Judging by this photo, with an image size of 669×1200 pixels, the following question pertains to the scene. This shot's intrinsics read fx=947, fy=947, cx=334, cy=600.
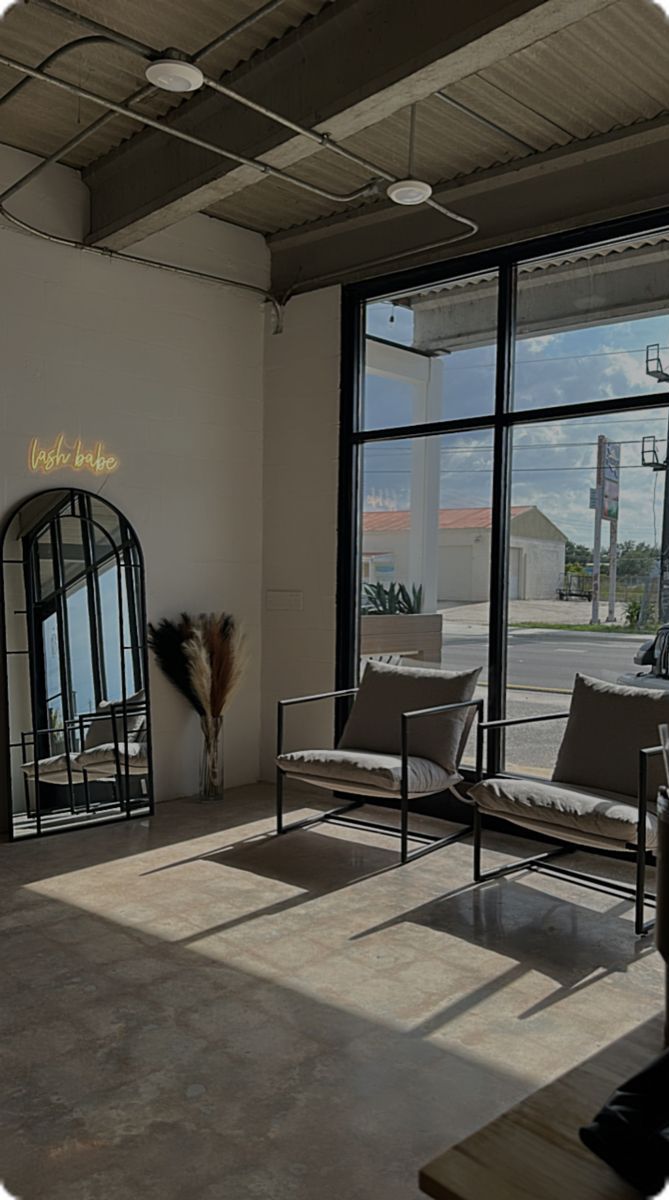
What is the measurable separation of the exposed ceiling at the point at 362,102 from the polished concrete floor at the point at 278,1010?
3136 mm

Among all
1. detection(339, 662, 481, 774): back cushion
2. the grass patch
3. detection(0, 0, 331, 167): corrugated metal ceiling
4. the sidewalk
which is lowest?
detection(339, 662, 481, 774): back cushion

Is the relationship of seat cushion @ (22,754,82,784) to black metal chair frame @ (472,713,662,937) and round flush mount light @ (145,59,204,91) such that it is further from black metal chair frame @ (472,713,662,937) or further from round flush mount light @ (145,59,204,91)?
round flush mount light @ (145,59,204,91)

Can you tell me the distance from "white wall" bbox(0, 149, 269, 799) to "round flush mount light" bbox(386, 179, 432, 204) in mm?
2077

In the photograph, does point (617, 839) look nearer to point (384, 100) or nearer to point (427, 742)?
point (427, 742)

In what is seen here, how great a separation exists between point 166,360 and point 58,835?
2787mm

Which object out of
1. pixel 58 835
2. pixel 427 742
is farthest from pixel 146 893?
pixel 427 742

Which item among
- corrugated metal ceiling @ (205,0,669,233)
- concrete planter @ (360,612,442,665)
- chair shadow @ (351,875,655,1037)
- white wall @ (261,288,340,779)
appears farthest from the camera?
white wall @ (261,288,340,779)

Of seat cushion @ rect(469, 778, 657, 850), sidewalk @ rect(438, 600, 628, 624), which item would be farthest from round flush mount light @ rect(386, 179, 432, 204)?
seat cushion @ rect(469, 778, 657, 850)

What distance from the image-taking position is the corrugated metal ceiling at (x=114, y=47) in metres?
3.67

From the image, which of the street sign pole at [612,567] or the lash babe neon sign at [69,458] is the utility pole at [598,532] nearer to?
the street sign pole at [612,567]

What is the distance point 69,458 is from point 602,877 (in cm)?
A: 347

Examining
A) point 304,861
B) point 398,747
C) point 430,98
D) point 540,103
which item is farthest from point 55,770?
point 540,103

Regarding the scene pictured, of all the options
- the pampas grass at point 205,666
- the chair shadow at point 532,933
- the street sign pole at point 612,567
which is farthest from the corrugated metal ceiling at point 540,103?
the chair shadow at point 532,933

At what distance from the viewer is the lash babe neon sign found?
A: 5055 mm
